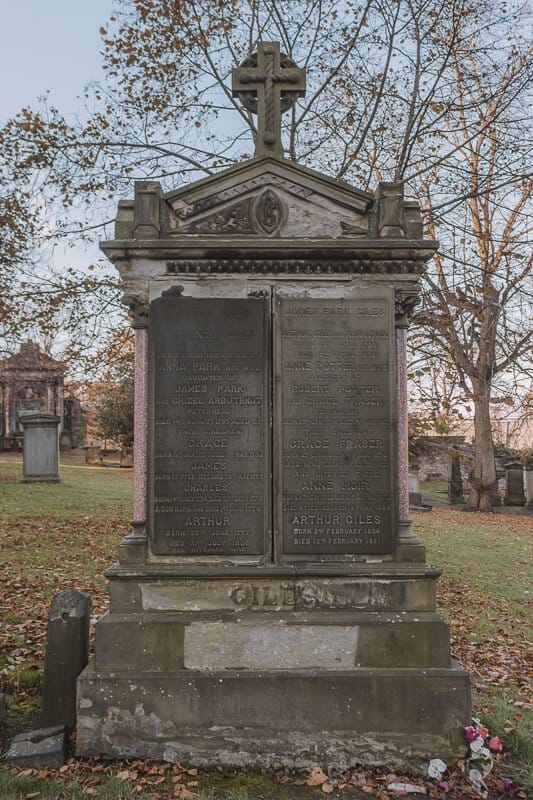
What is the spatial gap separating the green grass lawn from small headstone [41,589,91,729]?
365mm

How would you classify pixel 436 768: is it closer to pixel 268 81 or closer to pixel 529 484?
pixel 268 81

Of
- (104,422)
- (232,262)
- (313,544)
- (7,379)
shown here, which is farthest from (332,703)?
(7,379)

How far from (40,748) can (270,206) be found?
3991 millimetres

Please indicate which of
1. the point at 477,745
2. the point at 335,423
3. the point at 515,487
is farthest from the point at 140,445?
the point at 515,487

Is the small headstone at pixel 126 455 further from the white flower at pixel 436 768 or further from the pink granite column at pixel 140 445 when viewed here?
the white flower at pixel 436 768

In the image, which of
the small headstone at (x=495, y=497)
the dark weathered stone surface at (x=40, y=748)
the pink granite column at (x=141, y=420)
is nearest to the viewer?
the dark weathered stone surface at (x=40, y=748)

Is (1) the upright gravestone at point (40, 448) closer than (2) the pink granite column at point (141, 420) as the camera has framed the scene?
No

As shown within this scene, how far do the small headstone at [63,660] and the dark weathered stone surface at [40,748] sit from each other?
A: 114 millimetres

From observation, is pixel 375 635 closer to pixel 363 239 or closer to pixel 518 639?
pixel 363 239

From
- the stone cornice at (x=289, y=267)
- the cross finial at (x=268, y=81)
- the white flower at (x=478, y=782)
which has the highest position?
the cross finial at (x=268, y=81)

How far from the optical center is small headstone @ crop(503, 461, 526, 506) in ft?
82.0

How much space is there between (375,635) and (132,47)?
12757 mm

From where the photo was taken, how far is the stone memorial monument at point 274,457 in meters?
4.34

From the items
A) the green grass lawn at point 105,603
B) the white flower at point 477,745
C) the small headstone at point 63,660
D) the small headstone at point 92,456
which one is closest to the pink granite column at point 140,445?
the small headstone at point 63,660
